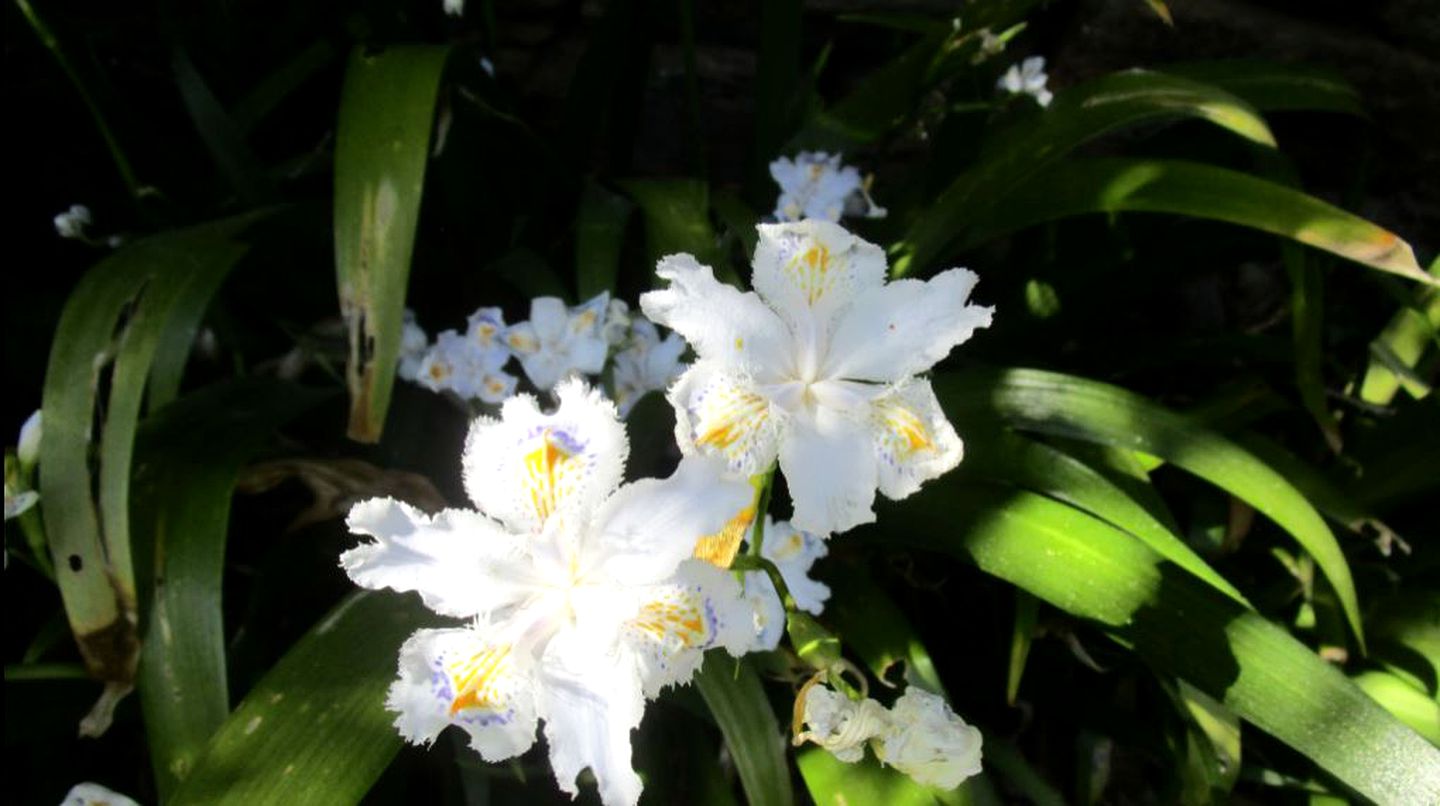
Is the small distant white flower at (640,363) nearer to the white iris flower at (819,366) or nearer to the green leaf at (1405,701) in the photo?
the white iris flower at (819,366)

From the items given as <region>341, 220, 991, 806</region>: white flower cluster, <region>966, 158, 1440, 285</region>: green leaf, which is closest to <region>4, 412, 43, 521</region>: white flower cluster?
<region>341, 220, 991, 806</region>: white flower cluster

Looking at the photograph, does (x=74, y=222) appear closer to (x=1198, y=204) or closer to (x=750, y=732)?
(x=750, y=732)

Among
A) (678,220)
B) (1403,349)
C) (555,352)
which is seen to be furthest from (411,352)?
(1403,349)

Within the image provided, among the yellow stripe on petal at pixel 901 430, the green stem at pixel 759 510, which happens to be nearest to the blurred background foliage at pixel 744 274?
the green stem at pixel 759 510

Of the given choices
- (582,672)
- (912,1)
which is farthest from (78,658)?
(912,1)

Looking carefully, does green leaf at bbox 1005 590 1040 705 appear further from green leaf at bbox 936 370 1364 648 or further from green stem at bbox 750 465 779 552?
green stem at bbox 750 465 779 552

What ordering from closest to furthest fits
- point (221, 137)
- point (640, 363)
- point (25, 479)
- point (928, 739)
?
point (928, 739) → point (25, 479) → point (640, 363) → point (221, 137)

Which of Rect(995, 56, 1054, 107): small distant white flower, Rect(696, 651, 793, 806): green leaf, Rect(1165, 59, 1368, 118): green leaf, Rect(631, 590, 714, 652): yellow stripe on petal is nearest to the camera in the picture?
Rect(631, 590, 714, 652): yellow stripe on petal
